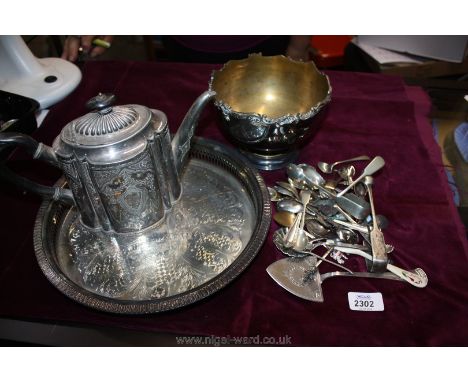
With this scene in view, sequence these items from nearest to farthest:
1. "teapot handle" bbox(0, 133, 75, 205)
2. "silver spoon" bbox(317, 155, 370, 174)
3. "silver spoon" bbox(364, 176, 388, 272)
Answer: "teapot handle" bbox(0, 133, 75, 205) → "silver spoon" bbox(364, 176, 388, 272) → "silver spoon" bbox(317, 155, 370, 174)

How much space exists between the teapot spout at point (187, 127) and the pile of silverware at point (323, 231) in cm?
22

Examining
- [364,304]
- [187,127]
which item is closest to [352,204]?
[364,304]

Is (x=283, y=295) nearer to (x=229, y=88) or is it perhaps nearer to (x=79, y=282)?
(x=79, y=282)

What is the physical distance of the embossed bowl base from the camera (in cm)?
83

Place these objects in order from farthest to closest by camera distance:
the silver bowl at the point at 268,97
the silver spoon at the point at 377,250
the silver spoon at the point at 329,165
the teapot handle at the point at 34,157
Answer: the silver spoon at the point at 329,165 < the silver bowl at the point at 268,97 < the silver spoon at the point at 377,250 < the teapot handle at the point at 34,157

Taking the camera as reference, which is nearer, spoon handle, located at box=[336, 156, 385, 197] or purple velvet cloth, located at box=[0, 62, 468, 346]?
purple velvet cloth, located at box=[0, 62, 468, 346]

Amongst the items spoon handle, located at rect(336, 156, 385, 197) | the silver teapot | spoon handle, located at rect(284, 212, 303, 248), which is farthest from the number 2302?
the silver teapot

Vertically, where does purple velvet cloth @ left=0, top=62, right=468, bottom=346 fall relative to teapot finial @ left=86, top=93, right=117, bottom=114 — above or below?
below

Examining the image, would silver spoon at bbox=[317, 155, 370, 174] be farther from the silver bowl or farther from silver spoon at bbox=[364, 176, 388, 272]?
silver spoon at bbox=[364, 176, 388, 272]

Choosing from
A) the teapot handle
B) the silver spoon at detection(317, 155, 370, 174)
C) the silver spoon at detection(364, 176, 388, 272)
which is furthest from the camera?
the silver spoon at detection(317, 155, 370, 174)

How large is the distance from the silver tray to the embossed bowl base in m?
0.08

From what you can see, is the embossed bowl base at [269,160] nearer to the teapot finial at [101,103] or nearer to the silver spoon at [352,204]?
the silver spoon at [352,204]

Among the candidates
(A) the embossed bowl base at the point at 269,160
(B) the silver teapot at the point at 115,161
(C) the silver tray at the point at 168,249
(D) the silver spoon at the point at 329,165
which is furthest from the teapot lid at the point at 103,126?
(D) the silver spoon at the point at 329,165

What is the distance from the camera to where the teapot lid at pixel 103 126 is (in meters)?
0.55
